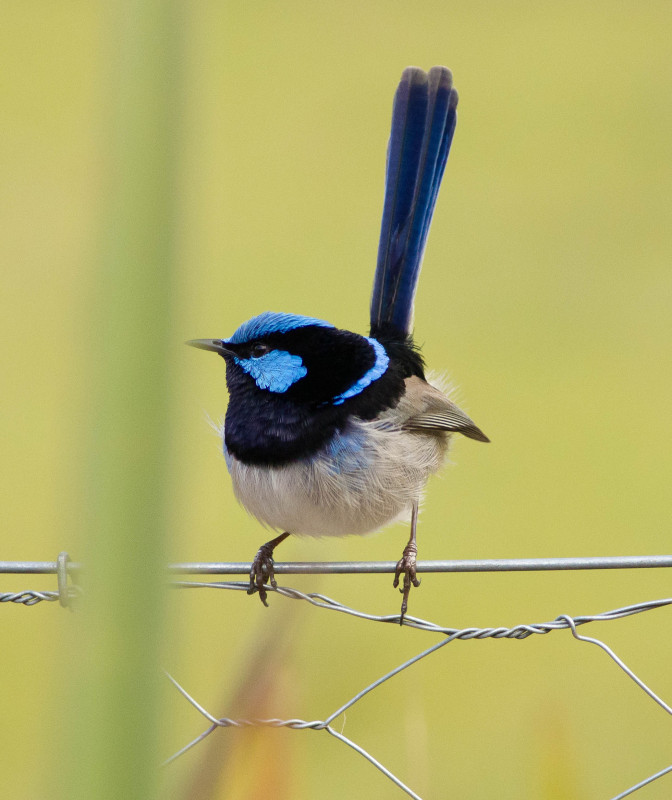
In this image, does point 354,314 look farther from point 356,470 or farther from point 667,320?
point 356,470

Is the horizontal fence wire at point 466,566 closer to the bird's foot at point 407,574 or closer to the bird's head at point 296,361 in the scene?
the bird's foot at point 407,574

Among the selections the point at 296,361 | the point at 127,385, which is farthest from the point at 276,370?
the point at 127,385

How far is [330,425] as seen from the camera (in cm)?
148

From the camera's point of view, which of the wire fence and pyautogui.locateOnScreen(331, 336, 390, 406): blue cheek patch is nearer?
the wire fence

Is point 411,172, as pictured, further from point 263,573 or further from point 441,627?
point 441,627

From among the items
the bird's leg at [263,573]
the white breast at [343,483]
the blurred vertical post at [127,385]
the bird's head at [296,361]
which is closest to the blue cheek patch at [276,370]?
the bird's head at [296,361]

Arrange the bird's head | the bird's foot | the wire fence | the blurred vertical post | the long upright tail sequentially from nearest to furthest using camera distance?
the blurred vertical post, the wire fence, the bird's foot, the bird's head, the long upright tail

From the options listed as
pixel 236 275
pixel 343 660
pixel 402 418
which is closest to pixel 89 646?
pixel 402 418

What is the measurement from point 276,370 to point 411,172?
1.62 feet

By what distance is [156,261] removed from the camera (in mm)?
182

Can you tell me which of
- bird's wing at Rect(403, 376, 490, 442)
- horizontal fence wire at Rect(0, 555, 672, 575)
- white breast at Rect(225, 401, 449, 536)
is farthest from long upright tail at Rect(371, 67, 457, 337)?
horizontal fence wire at Rect(0, 555, 672, 575)

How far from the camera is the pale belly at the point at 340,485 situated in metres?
1.45

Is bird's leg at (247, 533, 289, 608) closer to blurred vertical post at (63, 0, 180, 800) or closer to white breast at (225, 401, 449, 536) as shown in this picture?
white breast at (225, 401, 449, 536)

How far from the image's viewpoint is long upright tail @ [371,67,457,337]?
1761mm
